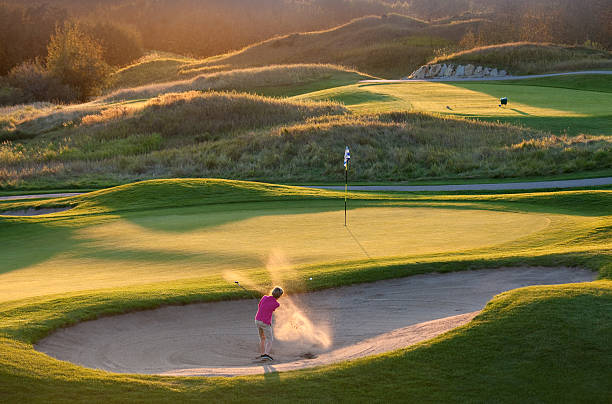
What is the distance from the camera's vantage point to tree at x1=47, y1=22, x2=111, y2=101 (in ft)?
255

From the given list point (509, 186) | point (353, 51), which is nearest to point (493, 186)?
point (509, 186)

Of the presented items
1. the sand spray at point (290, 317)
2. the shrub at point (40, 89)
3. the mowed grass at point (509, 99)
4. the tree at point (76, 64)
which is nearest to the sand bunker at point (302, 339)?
the sand spray at point (290, 317)

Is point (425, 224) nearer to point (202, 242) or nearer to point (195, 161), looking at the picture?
point (202, 242)

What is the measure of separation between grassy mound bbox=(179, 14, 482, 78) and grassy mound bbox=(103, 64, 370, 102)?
18913 mm

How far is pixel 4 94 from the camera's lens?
76938 mm

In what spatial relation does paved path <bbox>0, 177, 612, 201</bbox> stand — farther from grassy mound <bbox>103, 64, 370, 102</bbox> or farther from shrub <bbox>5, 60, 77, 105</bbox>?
shrub <bbox>5, 60, 77, 105</bbox>

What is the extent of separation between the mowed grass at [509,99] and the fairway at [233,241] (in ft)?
89.4

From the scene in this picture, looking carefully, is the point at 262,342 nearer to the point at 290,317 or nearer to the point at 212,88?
the point at 290,317

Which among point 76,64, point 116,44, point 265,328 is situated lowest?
point 265,328

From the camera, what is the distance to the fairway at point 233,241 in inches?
531

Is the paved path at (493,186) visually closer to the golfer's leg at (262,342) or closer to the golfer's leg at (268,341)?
the golfer's leg at (262,342)

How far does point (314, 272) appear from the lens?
12539 millimetres

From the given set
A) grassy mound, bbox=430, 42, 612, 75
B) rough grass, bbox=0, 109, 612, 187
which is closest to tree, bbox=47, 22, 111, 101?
rough grass, bbox=0, 109, 612, 187

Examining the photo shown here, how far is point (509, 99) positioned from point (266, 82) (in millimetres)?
28294
